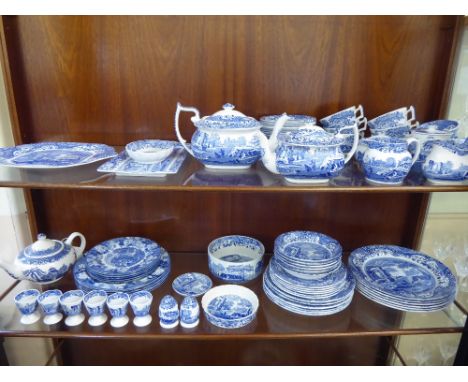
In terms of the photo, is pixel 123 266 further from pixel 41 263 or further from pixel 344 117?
pixel 344 117

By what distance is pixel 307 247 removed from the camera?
0.94 metres

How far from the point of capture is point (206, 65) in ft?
2.84

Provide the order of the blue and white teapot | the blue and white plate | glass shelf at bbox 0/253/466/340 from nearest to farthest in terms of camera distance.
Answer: the blue and white teapot, glass shelf at bbox 0/253/466/340, the blue and white plate

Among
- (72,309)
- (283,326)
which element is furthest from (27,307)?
(283,326)

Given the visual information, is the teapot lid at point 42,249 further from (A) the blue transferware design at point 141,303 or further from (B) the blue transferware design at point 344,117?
(B) the blue transferware design at point 344,117

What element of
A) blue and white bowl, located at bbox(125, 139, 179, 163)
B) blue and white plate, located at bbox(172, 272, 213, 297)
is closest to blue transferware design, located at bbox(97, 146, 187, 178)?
blue and white bowl, located at bbox(125, 139, 179, 163)

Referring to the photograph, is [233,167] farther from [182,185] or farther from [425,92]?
[425,92]

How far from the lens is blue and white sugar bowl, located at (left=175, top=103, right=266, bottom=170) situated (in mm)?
730

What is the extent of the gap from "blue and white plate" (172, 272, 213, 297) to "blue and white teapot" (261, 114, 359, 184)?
1.27ft

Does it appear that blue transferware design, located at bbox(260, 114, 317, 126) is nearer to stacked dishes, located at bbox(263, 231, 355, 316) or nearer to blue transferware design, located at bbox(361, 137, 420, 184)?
blue transferware design, located at bbox(361, 137, 420, 184)

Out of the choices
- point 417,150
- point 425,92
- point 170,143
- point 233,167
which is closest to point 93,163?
point 170,143

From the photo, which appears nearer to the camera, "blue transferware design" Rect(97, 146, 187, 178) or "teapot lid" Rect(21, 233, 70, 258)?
"blue transferware design" Rect(97, 146, 187, 178)

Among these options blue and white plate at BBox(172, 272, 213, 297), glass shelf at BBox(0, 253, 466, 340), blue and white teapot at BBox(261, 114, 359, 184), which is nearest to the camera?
blue and white teapot at BBox(261, 114, 359, 184)

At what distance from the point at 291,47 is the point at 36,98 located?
2.14 ft
